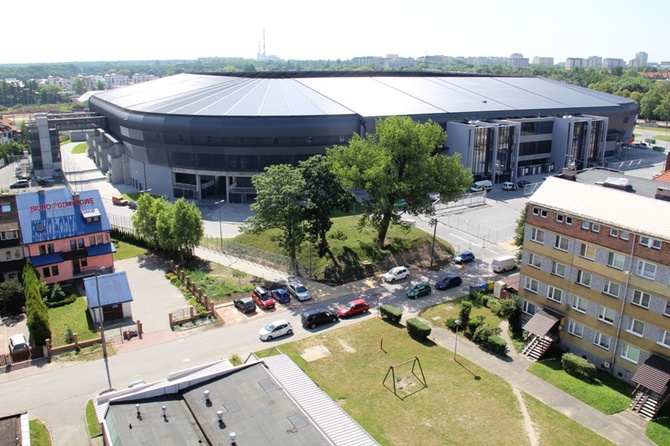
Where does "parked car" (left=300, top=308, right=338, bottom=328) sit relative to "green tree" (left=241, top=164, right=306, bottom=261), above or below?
below

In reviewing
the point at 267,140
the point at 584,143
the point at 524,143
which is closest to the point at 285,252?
the point at 267,140

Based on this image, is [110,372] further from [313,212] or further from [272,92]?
[272,92]

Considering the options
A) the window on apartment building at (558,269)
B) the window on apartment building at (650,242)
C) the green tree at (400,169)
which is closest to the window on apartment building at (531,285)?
the window on apartment building at (558,269)

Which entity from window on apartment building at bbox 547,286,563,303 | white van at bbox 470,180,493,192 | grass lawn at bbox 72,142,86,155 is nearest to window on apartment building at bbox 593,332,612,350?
window on apartment building at bbox 547,286,563,303

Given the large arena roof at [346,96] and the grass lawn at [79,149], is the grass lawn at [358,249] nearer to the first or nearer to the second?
the large arena roof at [346,96]

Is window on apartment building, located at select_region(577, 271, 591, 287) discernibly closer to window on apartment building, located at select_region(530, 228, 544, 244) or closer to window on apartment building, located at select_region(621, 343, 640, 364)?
window on apartment building, located at select_region(530, 228, 544, 244)

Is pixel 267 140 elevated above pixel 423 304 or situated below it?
above
